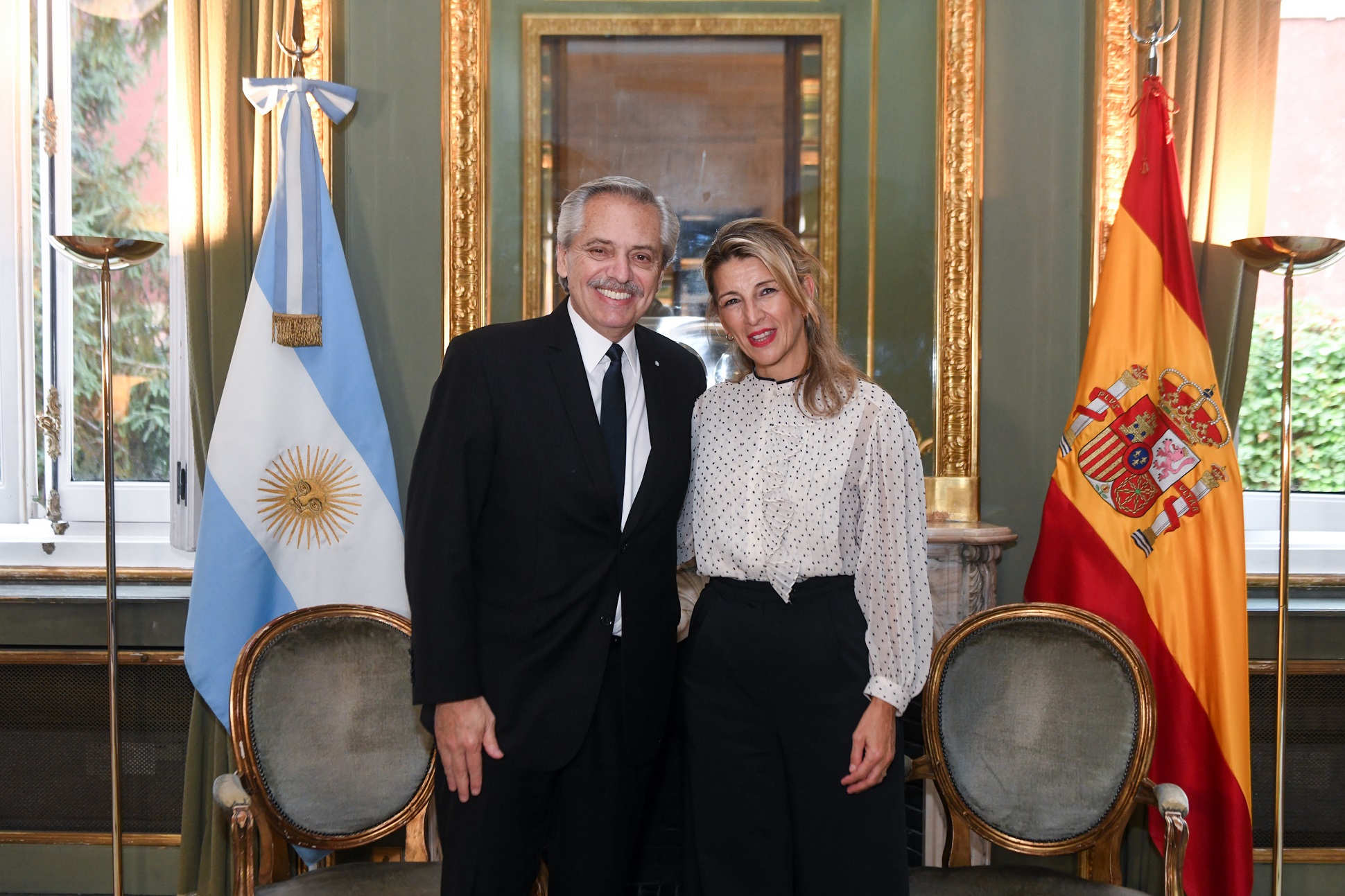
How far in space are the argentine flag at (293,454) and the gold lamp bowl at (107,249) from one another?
0.29m

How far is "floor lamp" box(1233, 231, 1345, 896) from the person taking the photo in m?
2.22

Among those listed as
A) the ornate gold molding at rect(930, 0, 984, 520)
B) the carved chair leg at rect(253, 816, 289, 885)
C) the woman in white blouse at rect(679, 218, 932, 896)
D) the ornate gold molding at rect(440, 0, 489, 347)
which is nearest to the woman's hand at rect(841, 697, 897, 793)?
the woman in white blouse at rect(679, 218, 932, 896)

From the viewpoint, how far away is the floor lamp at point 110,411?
7.40 ft

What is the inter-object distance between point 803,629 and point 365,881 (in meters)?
1.17

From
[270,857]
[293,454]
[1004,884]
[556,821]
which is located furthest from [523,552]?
[1004,884]

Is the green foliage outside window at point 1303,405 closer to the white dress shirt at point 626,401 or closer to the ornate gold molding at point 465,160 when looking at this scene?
the white dress shirt at point 626,401

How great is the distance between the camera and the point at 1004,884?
1989mm

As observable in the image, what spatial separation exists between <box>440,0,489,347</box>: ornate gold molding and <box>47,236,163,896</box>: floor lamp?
0.79 meters

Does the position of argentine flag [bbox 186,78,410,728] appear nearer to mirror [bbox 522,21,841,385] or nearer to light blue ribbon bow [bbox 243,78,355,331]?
light blue ribbon bow [bbox 243,78,355,331]

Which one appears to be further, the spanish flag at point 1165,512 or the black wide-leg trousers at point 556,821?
the spanish flag at point 1165,512

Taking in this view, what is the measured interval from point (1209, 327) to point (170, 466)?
3.15 metres

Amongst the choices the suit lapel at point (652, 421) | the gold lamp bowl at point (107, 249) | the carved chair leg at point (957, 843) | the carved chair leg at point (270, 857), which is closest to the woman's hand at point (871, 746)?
the suit lapel at point (652, 421)

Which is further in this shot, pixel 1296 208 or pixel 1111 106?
pixel 1296 208

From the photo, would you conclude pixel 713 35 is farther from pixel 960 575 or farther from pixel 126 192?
pixel 126 192
